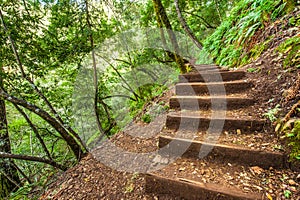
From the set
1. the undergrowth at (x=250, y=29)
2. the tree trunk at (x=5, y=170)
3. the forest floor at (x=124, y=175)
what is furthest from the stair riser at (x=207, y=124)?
A: the tree trunk at (x=5, y=170)

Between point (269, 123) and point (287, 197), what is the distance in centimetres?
77

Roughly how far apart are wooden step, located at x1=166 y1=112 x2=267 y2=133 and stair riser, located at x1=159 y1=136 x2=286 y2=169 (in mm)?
341

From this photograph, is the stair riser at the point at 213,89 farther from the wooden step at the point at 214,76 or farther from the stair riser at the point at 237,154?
the stair riser at the point at 237,154

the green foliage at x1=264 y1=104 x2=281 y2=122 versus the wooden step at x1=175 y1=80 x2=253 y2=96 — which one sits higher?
the wooden step at x1=175 y1=80 x2=253 y2=96

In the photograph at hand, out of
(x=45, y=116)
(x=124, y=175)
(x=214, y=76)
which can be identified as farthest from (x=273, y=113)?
(x=45, y=116)

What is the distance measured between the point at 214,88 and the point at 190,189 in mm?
1679

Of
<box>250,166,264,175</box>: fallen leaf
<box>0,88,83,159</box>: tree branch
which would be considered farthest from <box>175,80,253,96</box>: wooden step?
<box>0,88,83,159</box>: tree branch

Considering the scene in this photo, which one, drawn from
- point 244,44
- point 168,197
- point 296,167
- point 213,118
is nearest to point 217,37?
point 244,44

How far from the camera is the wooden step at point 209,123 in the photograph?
1.80 metres

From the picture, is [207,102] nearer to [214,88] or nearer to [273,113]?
[214,88]

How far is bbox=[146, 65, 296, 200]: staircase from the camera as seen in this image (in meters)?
1.39

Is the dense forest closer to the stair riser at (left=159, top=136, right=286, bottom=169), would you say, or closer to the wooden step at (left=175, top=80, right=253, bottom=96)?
the stair riser at (left=159, top=136, right=286, bottom=169)

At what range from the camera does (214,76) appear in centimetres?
286

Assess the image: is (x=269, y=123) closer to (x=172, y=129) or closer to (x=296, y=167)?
(x=296, y=167)
